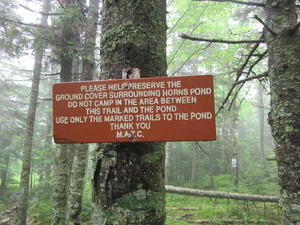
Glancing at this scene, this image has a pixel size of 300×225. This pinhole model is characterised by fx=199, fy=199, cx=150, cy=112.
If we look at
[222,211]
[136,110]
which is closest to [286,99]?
[136,110]

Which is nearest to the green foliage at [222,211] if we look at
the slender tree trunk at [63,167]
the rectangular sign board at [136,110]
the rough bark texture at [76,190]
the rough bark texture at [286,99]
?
the rough bark texture at [76,190]

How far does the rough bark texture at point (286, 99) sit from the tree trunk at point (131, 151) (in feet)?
5.80

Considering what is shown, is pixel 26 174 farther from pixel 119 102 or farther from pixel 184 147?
pixel 184 147

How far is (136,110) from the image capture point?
1259 mm

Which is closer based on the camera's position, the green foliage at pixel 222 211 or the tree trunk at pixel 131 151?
the tree trunk at pixel 131 151

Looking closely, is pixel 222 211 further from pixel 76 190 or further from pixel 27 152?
pixel 27 152

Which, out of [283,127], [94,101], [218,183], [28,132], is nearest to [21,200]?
[28,132]

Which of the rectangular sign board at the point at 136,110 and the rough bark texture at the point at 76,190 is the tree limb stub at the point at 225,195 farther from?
the rectangular sign board at the point at 136,110

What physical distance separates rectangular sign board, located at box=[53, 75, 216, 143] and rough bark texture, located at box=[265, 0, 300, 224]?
1.70 meters

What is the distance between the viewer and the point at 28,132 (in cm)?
806

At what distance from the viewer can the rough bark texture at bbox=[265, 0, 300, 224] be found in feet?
7.37

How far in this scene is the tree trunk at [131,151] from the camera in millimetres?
1188

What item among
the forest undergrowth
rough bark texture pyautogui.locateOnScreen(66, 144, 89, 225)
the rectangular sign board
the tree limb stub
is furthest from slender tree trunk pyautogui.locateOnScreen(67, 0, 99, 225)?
the rectangular sign board

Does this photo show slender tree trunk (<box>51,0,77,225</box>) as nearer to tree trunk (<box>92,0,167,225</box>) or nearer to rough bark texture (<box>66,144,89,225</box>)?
rough bark texture (<box>66,144,89,225</box>)
